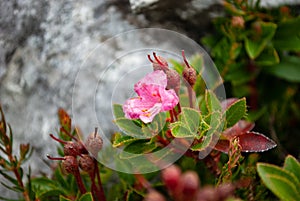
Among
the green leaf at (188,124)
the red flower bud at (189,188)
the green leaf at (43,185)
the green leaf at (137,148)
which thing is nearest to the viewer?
the red flower bud at (189,188)

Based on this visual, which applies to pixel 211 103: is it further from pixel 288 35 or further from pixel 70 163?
pixel 288 35

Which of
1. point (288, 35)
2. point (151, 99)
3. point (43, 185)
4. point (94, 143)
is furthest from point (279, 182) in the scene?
point (288, 35)

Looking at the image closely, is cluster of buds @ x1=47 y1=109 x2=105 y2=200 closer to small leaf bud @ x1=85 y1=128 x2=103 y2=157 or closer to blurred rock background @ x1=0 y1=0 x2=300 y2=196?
small leaf bud @ x1=85 y1=128 x2=103 y2=157

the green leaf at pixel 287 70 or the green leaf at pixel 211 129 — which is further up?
the green leaf at pixel 211 129

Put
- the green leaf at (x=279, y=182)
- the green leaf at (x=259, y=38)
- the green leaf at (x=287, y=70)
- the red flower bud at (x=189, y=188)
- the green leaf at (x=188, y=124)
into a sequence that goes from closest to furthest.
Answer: the red flower bud at (x=189, y=188) → the green leaf at (x=279, y=182) → the green leaf at (x=188, y=124) → the green leaf at (x=259, y=38) → the green leaf at (x=287, y=70)

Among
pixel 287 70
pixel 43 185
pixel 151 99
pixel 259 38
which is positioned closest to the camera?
pixel 151 99

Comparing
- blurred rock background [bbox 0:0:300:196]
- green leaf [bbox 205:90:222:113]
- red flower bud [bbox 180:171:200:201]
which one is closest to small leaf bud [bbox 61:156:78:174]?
green leaf [bbox 205:90:222:113]

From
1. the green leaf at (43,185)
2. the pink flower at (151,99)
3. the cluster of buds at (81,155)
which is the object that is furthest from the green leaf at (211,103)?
the green leaf at (43,185)

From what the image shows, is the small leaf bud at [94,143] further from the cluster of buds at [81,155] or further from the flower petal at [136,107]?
the flower petal at [136,107]

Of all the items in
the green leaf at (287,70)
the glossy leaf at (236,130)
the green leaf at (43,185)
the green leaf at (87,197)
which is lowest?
the green leaf at (287,70)
